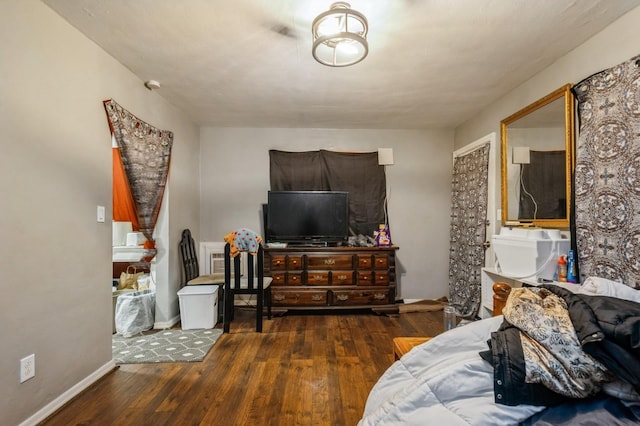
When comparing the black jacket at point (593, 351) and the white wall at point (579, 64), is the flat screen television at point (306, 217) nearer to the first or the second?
the white wall at point (579, 64)

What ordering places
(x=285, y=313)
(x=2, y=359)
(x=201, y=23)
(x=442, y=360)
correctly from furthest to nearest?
(x=285, y=313)
(x=201, y=23)
(x=2, y=359)
(x=442, y=360)

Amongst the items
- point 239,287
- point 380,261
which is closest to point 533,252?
point 380,261

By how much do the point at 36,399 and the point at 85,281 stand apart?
2.27 feet

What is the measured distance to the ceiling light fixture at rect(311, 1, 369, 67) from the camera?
1678 millimetres

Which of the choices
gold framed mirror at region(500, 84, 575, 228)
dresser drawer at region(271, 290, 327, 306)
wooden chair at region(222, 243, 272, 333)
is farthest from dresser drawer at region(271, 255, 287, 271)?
gold framed mirror at region(500, 84, 575, 228)

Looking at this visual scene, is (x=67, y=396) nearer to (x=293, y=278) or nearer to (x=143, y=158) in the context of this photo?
(x=143, y=158)

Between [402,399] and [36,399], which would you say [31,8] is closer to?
[36,399]

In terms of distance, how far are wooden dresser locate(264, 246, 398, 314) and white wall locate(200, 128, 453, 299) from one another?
27.3 inches

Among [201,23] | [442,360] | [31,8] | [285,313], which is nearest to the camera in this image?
[442,360]

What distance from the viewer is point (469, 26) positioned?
6.43 ft

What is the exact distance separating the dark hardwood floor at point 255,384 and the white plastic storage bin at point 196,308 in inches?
12.5

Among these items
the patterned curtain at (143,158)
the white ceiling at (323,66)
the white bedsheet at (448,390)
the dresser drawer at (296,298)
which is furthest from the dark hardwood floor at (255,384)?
the white ceiling at (323,66)

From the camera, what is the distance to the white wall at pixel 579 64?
6.07 ft

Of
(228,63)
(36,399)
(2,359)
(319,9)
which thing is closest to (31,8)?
(228,63)
